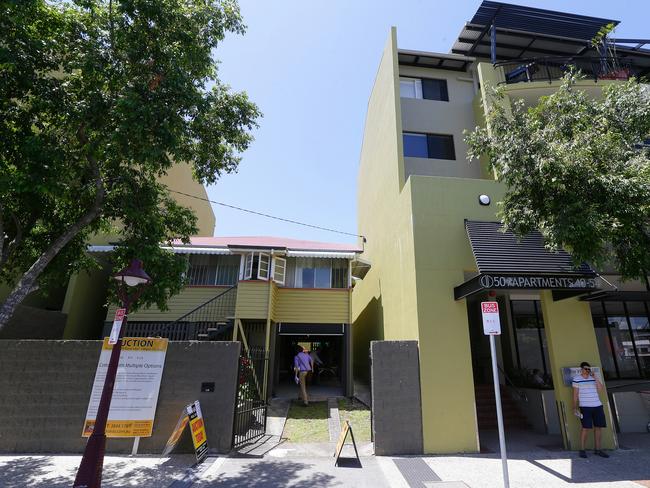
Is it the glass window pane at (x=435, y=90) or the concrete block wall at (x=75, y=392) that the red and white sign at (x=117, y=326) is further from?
the glass window pane at (x=435, y=90)

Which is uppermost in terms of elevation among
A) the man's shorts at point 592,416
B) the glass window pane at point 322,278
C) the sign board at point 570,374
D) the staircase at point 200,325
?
the glass window pane at point 322,278

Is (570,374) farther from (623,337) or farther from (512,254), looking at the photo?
(623,337)

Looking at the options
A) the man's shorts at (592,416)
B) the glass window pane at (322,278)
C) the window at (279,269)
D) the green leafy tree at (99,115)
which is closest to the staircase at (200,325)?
the window at (279,269)

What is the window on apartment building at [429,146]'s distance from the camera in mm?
13922

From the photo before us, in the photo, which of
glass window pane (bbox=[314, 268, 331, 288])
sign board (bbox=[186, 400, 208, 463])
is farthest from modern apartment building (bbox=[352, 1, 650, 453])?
sign board (bbox=[186, 400, 208, 463])

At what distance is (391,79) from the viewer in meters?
13.0

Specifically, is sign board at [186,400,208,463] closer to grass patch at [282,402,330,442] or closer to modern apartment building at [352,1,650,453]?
grass patch at [282,402,330,442]

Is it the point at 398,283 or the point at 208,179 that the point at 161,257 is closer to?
the point at 208,179

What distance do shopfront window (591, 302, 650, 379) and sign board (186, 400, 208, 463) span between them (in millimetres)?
12935

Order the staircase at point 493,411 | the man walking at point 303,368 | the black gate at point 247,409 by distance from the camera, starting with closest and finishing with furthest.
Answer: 1. the black gate at point 247,409
2. the staircase at point 493,411
3. the man walking at point 303,368

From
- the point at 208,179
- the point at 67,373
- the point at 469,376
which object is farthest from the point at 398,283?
the point at 67,373

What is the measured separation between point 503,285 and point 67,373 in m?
9.58

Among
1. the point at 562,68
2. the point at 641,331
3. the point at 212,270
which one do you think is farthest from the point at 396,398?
the point at 562,68

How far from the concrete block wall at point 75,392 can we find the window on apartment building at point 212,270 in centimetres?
643
